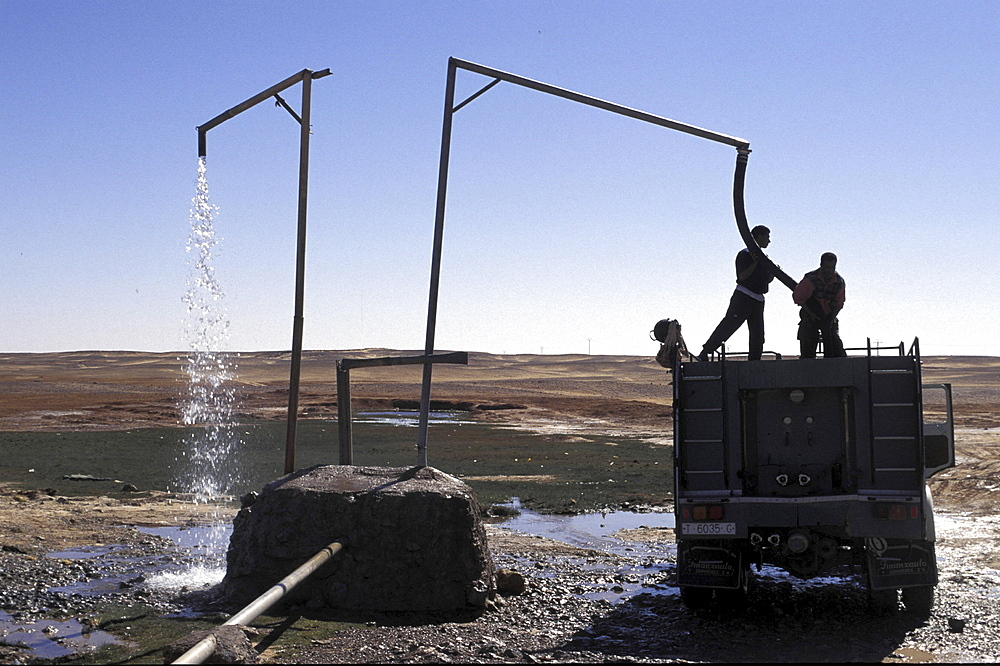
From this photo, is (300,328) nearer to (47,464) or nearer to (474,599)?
(474,599)

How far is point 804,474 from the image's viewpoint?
32.9 feet

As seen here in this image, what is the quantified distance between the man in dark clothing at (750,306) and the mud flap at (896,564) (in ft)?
8.51

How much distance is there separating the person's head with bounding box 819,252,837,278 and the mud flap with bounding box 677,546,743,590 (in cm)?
335

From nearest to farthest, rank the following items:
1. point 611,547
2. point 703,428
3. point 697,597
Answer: point 703,428, point 697,597, point 611,547

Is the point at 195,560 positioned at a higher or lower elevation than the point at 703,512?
lower

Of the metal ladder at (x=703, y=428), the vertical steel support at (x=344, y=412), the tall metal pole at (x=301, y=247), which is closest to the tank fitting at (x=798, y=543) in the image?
the metal ladder at (x=703, y=428)

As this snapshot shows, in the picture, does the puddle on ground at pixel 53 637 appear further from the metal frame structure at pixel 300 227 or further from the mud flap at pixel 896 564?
the mud flap at pixel 896 564

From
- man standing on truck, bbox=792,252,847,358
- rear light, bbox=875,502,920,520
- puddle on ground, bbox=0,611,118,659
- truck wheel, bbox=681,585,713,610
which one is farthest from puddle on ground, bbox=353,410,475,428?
rear light, bbox=875,502,920,520

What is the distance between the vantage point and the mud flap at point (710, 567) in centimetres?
984

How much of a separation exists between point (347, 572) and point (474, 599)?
128cm

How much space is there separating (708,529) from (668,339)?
2291mm

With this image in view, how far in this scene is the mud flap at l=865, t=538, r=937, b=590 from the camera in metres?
9.66

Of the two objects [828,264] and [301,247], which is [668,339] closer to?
[828,264]

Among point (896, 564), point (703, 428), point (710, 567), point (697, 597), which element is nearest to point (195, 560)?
point (697, 597)
